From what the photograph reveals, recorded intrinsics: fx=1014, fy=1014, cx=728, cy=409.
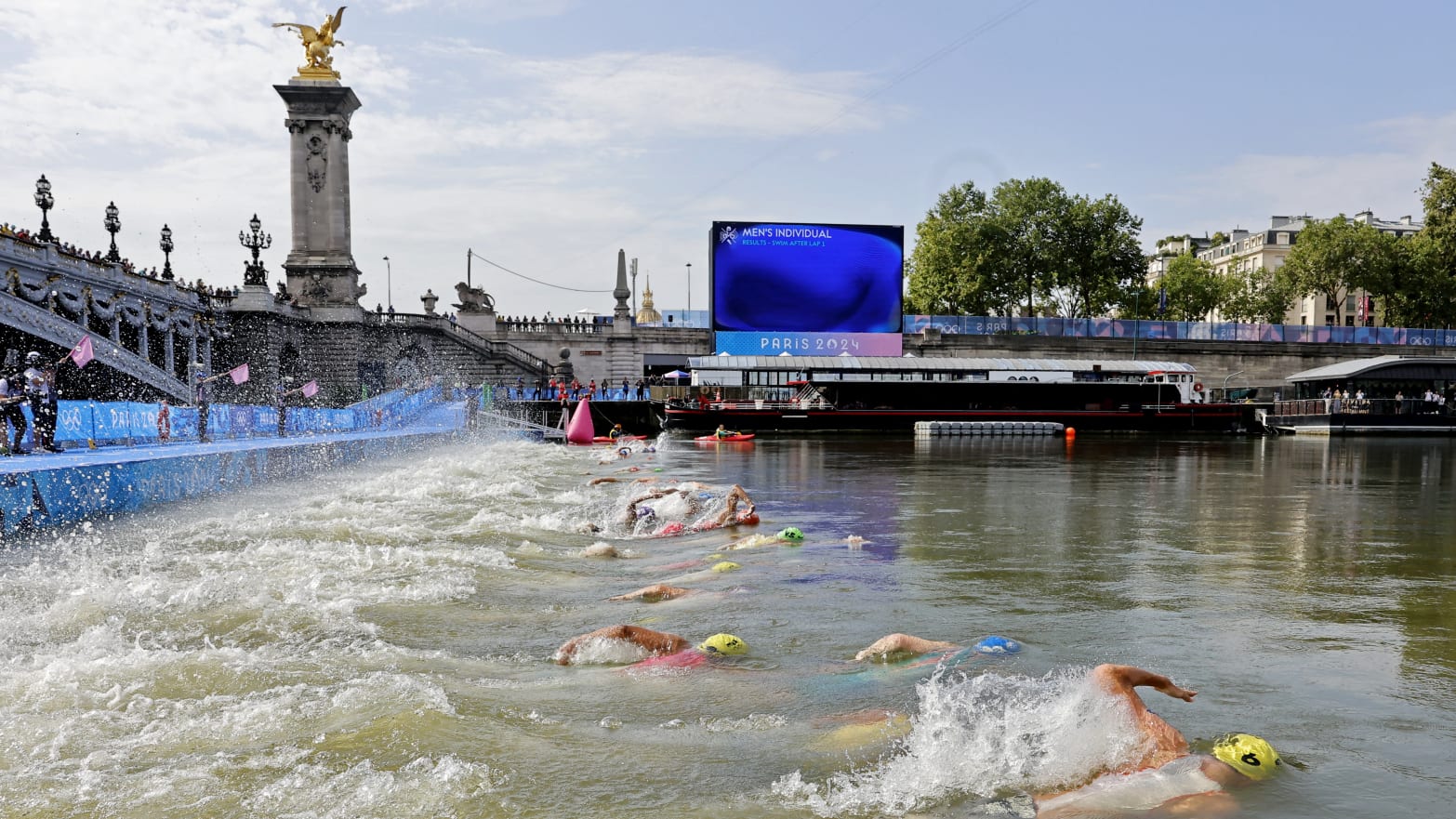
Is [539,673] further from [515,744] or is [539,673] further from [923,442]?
[923,442]

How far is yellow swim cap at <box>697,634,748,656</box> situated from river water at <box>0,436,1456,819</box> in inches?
7.0

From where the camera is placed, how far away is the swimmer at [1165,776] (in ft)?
16.9

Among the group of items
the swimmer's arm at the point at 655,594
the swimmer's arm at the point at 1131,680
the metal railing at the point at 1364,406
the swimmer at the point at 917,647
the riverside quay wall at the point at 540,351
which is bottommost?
the swimmer's arm at the point at 655,594

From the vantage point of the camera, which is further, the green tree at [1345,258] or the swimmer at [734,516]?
the green tree at [1345,258]

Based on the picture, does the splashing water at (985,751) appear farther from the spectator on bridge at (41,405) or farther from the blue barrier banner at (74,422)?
the blue barrier banner at (74,422)

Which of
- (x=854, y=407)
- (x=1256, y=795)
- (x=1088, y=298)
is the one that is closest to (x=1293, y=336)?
(x=1088, y=298)

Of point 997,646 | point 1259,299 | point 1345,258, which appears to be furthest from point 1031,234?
point 997,646

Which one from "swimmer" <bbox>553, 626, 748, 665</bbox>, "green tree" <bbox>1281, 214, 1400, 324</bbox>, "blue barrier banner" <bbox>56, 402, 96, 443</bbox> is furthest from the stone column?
"green tree" <bbox>1281, 214, 1400, 324</bbox>

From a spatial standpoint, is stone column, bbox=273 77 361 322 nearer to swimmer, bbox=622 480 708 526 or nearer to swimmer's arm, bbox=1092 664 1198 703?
swimmer, bbox=622 480 708 526

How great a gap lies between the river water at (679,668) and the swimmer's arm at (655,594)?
0.21 m

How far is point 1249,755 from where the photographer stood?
5734 millimetres

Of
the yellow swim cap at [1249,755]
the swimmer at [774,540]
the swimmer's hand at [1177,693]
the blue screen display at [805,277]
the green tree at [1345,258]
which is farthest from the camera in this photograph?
the green tree at [1345,258]

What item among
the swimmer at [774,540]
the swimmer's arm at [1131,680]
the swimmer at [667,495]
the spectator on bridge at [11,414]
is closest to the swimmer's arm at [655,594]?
the swimmer at [774,540]

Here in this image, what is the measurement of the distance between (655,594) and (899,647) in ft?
10.3
